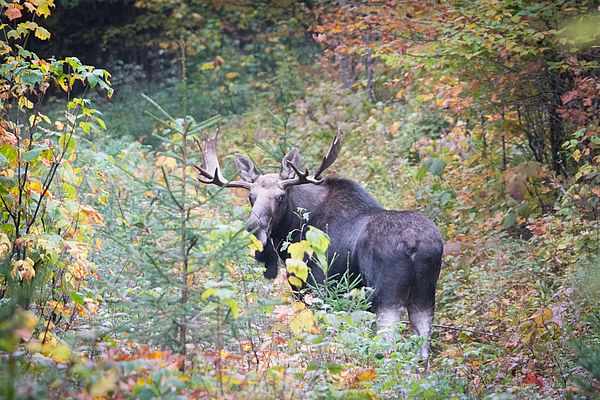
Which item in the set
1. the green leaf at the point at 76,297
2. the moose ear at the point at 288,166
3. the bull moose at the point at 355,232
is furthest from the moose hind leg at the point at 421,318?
the green leaf at the point at 76,297

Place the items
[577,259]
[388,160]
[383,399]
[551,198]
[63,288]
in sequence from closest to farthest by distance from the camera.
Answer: [383,399]
[63,288]
[577,259]
[551,198]
[388,160]

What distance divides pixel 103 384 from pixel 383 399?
218cm

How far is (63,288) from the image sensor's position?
6.51 metres

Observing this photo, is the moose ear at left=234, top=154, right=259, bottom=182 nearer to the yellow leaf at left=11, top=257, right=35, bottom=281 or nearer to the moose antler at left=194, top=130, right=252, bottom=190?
the moose antler at left=194, top=130, right=252, bottom=190

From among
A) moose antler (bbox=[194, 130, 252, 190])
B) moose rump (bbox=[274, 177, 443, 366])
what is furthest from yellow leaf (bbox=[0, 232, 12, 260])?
moose antler (bbox=[194, 130, 252, 190])

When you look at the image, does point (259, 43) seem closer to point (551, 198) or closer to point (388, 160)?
point (388, 160)

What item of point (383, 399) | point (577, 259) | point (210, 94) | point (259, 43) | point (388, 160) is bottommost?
point (383, 399)

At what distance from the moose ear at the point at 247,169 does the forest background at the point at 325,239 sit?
266 millimetres

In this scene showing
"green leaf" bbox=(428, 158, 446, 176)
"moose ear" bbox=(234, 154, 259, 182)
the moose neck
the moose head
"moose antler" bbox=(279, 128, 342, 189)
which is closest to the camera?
the moose head

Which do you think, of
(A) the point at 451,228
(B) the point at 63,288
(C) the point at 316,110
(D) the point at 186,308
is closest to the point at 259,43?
(C) the point at 316,110

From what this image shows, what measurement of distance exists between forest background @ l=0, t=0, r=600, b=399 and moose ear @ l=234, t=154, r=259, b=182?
10.5 inches

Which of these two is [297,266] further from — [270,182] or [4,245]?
[270,182]

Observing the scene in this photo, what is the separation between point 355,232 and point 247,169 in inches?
62.1

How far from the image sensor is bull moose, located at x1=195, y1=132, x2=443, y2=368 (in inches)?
310
